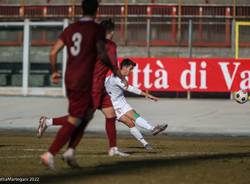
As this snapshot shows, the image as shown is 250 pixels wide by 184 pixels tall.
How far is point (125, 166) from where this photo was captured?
926 centimetres

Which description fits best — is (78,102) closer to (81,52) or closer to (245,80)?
(81,52)

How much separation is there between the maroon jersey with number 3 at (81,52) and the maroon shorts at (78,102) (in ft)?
0.18

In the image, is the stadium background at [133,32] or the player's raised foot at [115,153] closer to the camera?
the player's raised foot at [115,153]

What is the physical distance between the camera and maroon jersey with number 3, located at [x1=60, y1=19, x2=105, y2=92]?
8.50m

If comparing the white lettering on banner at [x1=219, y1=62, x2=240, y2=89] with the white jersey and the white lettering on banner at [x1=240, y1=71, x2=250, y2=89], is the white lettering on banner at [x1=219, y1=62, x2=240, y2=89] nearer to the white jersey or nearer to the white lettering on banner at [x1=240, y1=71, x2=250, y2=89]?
the white lettering on banner at [x1=240, y1=71, x2=250, y2=89]

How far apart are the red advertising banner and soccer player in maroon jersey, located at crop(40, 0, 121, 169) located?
17.3 meters

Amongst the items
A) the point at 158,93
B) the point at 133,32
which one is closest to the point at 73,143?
the point at 158,93

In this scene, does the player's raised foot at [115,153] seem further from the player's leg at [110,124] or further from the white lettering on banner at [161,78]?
the white lettering on banner at [161,78]

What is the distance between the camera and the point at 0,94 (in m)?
29.7

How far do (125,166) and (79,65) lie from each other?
1.49 metres

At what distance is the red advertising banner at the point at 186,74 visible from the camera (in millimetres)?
25875

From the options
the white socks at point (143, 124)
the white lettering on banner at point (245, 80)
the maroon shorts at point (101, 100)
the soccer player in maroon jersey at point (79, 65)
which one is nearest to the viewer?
the soccer player in maroon jersey at point (79, 65)

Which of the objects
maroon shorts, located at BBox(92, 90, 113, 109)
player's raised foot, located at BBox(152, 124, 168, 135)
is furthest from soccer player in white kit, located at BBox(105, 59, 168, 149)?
maroon shorts, located at BBox(92, 90, 113, 109)

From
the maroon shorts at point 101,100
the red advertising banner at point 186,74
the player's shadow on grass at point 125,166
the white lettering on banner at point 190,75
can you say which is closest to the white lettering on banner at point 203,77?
the red advertising banner at point 186,74
